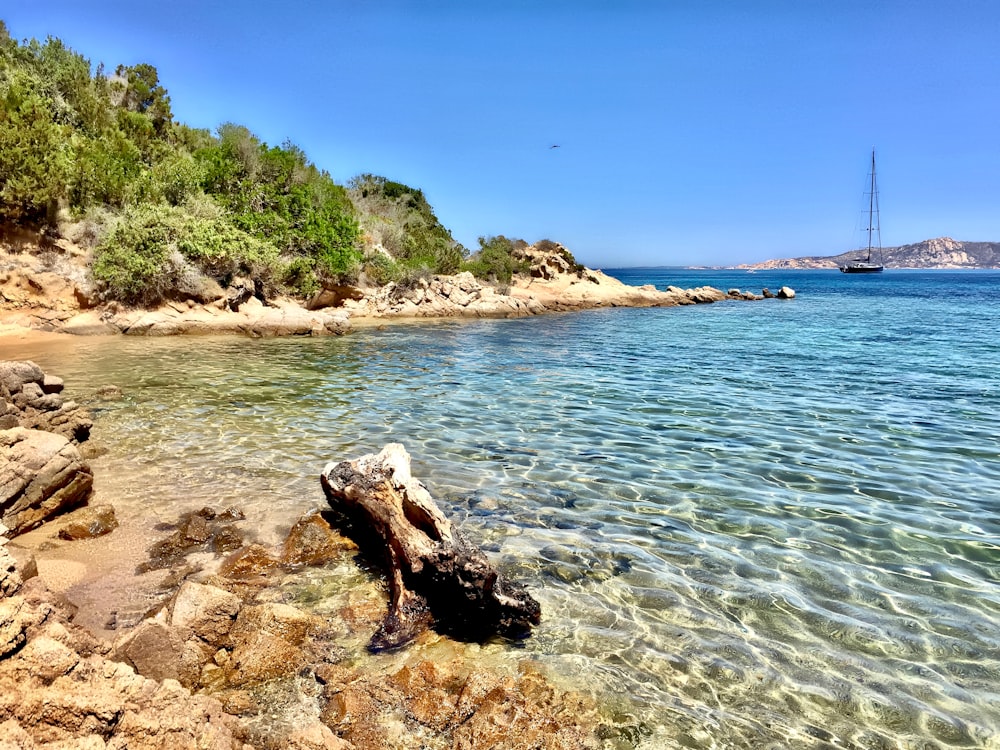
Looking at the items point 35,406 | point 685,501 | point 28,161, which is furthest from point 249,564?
point 28,161

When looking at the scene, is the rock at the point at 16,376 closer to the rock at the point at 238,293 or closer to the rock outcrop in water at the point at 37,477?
the rock outcrop in water at the point at 37,477

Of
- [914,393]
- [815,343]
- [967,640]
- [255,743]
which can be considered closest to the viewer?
[255,743]

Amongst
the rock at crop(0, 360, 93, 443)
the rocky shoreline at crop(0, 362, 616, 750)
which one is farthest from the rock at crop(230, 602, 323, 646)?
the rock at crop(0, 360, 93, 443)

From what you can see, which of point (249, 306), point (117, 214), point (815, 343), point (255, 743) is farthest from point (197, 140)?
point (255, 743)

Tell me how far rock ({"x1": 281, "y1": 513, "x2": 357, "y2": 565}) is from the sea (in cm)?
32

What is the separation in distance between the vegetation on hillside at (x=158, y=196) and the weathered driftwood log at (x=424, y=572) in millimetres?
22837

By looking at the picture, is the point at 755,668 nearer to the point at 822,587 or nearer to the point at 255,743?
the point at 822,587

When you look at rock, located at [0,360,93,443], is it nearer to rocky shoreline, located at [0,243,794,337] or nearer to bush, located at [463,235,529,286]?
rocky shoreline, located at [0,243,794,337]

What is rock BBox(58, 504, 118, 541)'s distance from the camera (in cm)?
580

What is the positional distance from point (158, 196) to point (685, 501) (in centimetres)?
2814

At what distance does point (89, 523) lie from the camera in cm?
595

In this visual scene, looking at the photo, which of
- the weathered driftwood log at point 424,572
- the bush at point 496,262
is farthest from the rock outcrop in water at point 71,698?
the bush at point 496,262

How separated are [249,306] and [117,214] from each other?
250 inches

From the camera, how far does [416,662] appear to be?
159 inches
